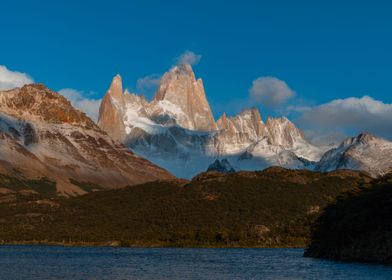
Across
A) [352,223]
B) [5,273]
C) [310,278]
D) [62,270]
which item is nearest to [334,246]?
[352,223]

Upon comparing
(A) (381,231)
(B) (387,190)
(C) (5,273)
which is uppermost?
(B) (387,190)

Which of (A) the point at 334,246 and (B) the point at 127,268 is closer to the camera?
(B) the point at 127,268

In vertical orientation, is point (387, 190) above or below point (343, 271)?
above

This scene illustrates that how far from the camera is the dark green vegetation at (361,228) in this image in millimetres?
133250

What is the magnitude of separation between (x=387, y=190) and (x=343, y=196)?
105 ft

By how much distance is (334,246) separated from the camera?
154 metres

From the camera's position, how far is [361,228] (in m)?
138

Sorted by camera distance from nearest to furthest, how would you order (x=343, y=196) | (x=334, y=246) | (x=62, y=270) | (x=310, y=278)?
1. (x=310, y=278)
2. (x=62, y=270)
3. (x=334, y=246)
4. (x=343, y=196)

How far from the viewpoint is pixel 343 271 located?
386 ft

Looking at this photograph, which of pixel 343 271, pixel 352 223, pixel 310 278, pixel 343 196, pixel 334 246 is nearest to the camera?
pixel 310 278

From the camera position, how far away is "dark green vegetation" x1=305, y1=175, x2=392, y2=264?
133 m

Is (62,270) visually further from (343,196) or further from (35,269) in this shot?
Result: (343,196)

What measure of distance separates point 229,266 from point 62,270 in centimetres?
3227

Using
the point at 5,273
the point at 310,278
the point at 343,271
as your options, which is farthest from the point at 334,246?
the point at 5,273
